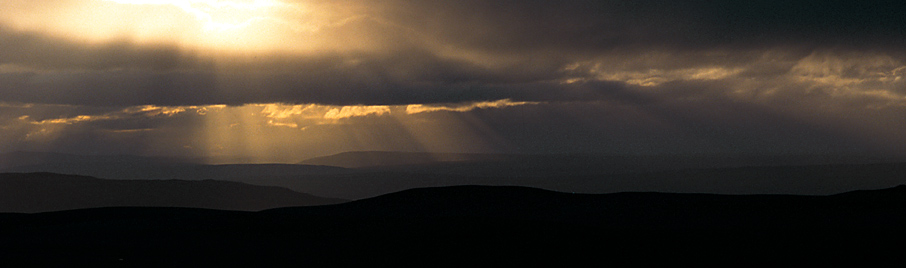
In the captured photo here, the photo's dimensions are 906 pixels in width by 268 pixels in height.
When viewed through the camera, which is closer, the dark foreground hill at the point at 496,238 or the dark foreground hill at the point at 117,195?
the dark foreground hill at the point at 496,238

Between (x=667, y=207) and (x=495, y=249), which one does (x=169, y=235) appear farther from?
(x=667, y=207)

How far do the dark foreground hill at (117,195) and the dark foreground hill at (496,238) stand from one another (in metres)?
119

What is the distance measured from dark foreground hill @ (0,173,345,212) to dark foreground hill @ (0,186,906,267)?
119 m

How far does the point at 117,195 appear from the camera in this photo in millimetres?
156125

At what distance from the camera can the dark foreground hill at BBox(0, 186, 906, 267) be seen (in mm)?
20547

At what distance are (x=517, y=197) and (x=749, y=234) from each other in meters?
18.2

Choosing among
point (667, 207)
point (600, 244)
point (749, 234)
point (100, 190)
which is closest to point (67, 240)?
point (600, 244)

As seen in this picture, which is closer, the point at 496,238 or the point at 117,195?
the point at 496,238

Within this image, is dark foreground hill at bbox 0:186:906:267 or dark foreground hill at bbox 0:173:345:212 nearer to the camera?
dark foreground hill at bbox 0:186:906:267

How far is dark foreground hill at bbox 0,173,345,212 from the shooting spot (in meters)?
144

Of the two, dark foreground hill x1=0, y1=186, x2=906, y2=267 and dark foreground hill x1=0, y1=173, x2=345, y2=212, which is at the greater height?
dark foreground hill x1=0, y1=173, x2=345, y2=212

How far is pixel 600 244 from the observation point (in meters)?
22.1

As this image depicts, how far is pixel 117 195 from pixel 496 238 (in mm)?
151910

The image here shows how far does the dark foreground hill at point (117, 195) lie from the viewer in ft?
472
